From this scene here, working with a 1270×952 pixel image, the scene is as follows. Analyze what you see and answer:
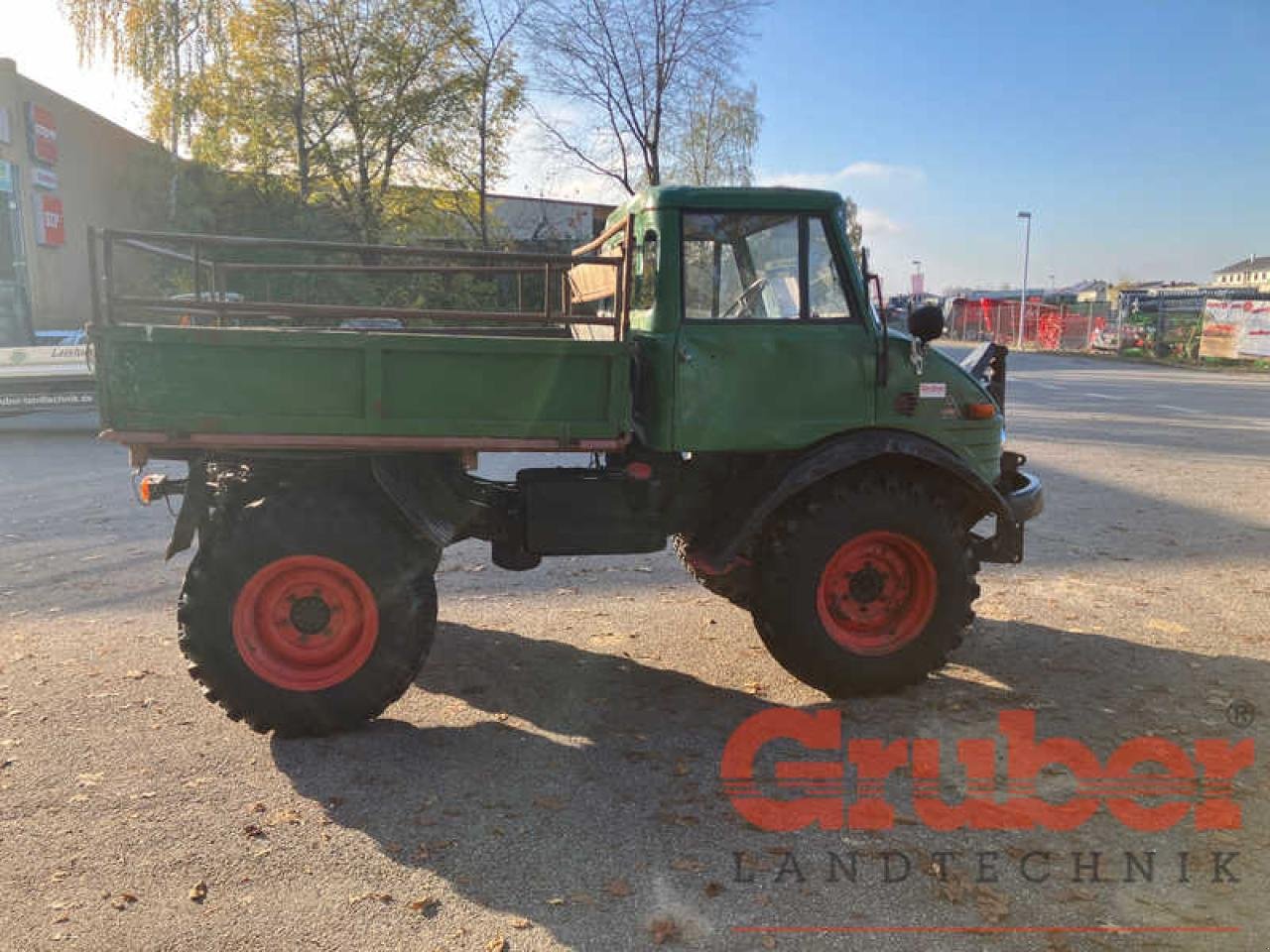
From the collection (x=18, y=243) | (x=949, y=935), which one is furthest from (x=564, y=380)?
(x=18, y=243)

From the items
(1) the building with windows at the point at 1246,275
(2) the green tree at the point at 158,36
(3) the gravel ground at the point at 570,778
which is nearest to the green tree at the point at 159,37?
(2) the green tree at the point at 158,36

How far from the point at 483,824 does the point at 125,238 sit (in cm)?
277

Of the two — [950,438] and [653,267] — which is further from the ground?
[653,267]

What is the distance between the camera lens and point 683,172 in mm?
27406

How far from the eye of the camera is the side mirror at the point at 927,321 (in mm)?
3828

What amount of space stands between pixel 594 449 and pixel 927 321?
1.64 metres

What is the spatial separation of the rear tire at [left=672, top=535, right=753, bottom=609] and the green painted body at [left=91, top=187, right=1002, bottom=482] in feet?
2.59

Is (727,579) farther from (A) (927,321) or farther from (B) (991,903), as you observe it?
(B) (991,903)

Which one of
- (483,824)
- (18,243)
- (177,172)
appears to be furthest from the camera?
(177,172)

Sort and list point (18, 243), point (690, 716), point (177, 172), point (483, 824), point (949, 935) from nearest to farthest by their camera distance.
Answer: point (949, 935), point (483, 824), point (690, 716), point (18, 243), point (177, 172)

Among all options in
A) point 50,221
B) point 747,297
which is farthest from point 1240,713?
point 50,221

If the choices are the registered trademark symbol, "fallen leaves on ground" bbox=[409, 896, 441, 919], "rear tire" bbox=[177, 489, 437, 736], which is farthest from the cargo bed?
the registered trademark symbol

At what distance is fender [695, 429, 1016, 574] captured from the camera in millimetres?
3867

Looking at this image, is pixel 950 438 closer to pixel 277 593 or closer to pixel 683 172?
pixel 277 593
